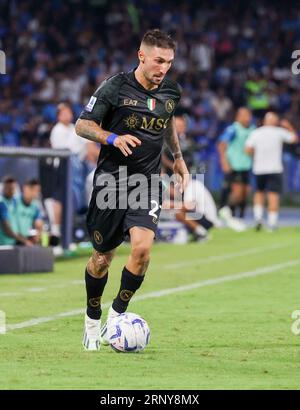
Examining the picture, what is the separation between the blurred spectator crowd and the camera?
108 feet

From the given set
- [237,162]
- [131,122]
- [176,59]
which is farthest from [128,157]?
[176,59]

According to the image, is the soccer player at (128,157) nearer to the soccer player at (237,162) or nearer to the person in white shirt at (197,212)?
the person in white shirt at (197,212)

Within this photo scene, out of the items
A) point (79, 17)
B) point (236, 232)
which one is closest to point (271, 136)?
point (236, 232)

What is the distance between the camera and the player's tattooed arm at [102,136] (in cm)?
867

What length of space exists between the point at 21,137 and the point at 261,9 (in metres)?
10.2

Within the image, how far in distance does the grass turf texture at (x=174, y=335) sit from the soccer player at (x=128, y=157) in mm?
497

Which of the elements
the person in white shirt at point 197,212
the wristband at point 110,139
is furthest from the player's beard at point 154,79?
the person in white shirt at point 197,212

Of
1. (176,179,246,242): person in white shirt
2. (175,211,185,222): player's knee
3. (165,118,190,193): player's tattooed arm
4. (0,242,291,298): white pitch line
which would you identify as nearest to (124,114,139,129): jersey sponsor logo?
(165,118,190,193): player's tattooed arm

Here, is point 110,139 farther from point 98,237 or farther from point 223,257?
point 223,257

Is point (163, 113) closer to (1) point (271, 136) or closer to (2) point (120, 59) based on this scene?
(1) point (271, 136)

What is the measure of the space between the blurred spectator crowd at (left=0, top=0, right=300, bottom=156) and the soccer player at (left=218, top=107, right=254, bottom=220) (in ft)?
18.3

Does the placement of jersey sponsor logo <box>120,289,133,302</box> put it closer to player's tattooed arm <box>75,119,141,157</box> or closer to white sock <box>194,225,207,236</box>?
player's tattooed arm <box>75,119,141,157</box>

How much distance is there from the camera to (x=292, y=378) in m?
7.59

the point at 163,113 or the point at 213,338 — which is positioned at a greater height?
the point at 163,113
